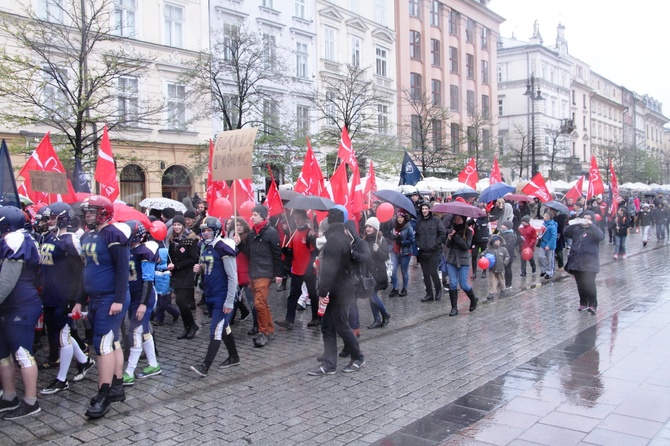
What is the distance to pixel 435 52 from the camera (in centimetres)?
4466

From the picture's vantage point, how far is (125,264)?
5504 millimetres

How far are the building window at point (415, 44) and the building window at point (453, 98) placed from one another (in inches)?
189

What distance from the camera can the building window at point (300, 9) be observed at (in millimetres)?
32594

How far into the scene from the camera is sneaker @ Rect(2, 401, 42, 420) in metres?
5.50

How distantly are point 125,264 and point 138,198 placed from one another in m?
21.2

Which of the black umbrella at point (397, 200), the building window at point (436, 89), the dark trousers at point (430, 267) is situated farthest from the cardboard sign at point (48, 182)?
the building window at point (436, 89)

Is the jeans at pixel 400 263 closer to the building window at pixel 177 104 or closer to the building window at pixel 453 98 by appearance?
the building window at pixel 177 104

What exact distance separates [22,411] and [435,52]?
42.6m

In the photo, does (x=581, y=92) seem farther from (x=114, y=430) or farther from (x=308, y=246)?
(x=114, y=430)

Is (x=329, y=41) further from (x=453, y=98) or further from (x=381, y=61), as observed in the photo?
(x=453, y=98)

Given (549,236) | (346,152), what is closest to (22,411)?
(346,152)

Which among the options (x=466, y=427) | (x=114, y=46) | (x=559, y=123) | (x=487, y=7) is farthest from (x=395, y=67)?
(x=466, y=427)

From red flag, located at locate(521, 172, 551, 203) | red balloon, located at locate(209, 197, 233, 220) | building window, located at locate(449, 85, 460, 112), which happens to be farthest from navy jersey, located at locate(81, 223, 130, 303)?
building window, located at locate(449, 85, 460, 112)

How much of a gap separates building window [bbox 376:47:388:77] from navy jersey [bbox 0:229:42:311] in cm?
3457
